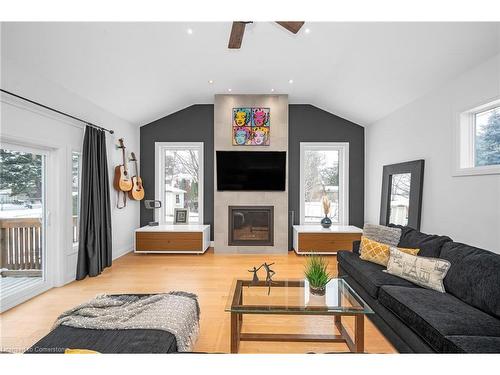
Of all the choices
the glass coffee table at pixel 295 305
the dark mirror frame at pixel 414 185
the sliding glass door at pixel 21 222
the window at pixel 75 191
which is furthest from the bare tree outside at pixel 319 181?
the sliding glass door at pixel 21 222

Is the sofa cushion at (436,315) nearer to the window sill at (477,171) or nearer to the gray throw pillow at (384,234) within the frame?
the gray throw pillow at (384,234)

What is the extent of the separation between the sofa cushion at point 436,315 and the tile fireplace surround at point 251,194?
291 centimetres

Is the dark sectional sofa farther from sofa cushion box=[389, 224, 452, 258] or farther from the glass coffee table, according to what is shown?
the glass coffee table

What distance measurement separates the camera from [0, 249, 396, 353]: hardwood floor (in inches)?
87.0

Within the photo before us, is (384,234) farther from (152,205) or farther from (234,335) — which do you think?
(152,205)

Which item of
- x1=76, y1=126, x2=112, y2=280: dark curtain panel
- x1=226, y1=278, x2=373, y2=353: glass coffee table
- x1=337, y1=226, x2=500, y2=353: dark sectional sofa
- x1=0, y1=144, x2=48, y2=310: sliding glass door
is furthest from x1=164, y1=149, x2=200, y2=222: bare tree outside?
x1=337, y1=226, x2=500, y2=353: dark sectional sofa

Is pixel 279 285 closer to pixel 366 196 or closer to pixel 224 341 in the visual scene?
pixel 224 341

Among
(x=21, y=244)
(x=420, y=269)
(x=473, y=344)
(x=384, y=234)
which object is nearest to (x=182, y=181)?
(x=21, y=244)

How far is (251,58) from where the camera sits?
148 inches

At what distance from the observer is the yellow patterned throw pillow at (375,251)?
117 inches

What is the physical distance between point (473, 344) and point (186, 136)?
5201mm

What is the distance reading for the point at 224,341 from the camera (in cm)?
226
